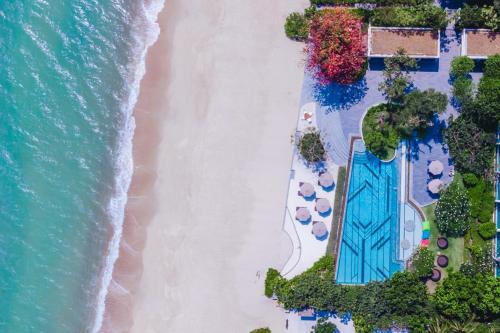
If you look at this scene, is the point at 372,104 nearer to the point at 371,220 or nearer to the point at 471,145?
the point at 471,145

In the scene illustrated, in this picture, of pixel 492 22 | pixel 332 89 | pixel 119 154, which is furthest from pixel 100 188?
pixel 492 22

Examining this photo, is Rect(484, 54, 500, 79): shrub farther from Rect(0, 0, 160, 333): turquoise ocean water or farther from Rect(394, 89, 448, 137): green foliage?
Rect(0, 0, 160, 333): turquoise ocean water

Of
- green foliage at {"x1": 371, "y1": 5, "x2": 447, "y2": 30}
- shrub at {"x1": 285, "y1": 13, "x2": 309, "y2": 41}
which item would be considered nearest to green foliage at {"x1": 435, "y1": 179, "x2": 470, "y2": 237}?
green foliage at {"x1": 371, "y1": 5, "x2": 447, "y2": 30}

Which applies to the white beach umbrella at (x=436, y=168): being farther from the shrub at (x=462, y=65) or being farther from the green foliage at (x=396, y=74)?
the shrub at (x=462, y=65)

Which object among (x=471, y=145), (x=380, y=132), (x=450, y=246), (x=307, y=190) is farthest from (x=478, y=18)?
(x=307, y=190)

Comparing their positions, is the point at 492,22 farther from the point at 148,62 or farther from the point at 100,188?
the point at 100,188

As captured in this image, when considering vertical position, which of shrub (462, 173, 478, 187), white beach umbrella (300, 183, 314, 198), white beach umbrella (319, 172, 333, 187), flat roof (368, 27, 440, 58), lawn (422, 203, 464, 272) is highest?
flat roof (368, 27, 440, 58)
